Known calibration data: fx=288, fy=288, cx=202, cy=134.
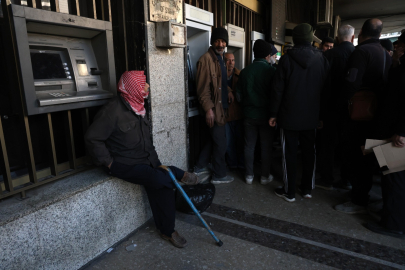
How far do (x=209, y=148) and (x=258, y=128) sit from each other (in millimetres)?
735

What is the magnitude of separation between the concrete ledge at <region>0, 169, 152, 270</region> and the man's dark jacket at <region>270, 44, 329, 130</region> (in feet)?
5.96

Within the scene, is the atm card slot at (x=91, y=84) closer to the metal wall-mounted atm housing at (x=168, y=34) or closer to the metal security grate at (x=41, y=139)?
the metal security grate at (x=41, y=139)

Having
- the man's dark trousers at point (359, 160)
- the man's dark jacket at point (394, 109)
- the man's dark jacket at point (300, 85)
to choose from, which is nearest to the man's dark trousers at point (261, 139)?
the man's dark jacket at point (300, 85)

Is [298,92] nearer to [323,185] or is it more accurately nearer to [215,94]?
[215,94]

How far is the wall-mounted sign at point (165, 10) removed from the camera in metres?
2.84

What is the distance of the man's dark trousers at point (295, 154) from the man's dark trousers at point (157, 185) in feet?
4.96

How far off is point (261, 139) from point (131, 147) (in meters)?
1.97

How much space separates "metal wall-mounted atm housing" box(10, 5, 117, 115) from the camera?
6.41 ft

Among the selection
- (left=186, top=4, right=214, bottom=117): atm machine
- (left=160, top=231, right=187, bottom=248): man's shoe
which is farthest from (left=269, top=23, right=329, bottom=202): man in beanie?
(left=160, top=231, right=187, bottom=248): man's shoe

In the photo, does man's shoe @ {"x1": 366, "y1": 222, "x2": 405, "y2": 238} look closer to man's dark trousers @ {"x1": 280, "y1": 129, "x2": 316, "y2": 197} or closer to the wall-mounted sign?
man's dark trousers @ {"x1": 280, "y1": 129, "x2": 316, "y2": 197}

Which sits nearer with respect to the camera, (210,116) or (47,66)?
(47,66)

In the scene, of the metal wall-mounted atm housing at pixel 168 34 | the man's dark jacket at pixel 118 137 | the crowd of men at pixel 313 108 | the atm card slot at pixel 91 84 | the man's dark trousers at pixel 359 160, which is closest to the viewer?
the man's dark jacket at pixel 118 137

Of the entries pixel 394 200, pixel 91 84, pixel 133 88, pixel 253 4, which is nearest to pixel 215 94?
pixel 133 88

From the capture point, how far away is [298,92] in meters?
3.15
